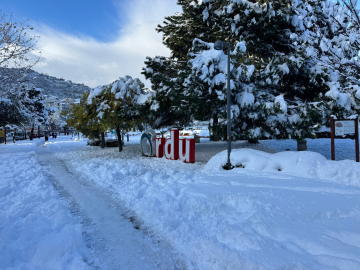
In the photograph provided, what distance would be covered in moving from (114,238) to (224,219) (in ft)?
6.88

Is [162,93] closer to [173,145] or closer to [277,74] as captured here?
[173,145]

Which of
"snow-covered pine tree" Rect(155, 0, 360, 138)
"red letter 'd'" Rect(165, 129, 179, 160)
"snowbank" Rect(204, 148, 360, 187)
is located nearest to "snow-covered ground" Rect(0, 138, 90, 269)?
"snowbank" Rect(204, 148, 360, 187)

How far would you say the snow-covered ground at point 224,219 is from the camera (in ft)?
10.2

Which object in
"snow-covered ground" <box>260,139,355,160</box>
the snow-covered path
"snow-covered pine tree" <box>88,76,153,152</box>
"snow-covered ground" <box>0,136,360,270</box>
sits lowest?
the snow-covered path

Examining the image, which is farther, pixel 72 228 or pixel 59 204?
pixel 59 204

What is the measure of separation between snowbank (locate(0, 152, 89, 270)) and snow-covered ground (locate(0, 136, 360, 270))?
41 mm

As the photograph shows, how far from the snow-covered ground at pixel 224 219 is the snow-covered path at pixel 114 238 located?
0.02 metres

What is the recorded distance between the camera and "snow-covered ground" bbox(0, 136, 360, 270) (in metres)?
3.11

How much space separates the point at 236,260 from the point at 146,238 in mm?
1622

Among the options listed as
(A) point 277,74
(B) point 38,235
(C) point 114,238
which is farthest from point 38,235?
(A) point 277,74

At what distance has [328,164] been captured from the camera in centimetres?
727

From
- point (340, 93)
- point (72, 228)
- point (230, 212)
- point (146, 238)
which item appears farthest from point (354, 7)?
point (72, 228)

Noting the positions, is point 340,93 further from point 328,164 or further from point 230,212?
point 230,212

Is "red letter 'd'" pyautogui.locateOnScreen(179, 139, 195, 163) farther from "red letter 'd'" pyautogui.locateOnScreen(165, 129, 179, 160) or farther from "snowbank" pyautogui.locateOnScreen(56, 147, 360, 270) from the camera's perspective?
"snowbank" pyautogui.locateOnScreen(56, 147, 360, 270)
